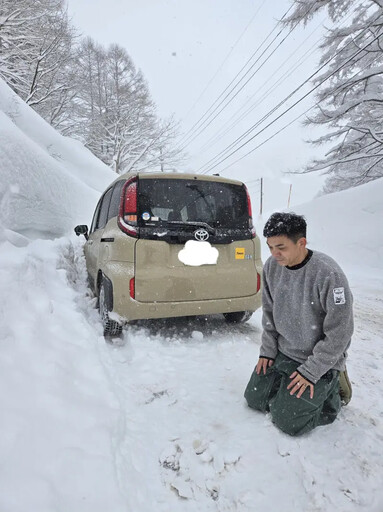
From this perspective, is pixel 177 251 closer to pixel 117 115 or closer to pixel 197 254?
pixel 197 254

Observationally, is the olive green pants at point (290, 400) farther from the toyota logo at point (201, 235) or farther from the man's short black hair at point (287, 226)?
the toyota logo at point (201, 235)

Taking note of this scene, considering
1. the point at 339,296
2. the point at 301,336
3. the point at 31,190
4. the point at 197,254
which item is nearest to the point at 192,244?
the point at 197,254

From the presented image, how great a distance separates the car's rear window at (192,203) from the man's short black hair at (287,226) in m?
1.34

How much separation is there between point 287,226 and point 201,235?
1.33 m

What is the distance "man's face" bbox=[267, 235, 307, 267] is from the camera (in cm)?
181

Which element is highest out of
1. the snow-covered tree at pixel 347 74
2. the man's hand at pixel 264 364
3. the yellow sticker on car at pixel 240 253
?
the snow-covered tree at pixel 347 74

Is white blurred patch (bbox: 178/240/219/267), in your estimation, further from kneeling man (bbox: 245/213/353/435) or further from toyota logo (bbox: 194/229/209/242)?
kneeling man (bbox: 245/213/353/435)

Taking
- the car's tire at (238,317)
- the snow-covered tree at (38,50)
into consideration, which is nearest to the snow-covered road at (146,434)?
the car's tire at (238,317)

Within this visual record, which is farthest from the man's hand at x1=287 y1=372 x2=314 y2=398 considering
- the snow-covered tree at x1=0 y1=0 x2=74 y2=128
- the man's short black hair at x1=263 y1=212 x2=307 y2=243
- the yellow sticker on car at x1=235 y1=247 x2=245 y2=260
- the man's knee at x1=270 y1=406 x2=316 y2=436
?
the snow-covered tree at x1=0 y1=0 x2=74 y2=128

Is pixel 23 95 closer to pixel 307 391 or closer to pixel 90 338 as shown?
pixel 90 338

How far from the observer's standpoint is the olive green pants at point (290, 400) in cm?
180

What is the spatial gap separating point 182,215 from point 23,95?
17.9 metres

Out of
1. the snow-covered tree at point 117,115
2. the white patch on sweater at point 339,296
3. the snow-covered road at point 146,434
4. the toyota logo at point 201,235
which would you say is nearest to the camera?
the snow-covered road at point 146,434

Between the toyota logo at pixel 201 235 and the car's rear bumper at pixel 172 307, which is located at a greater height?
the toyota logo at pixel 201 235
